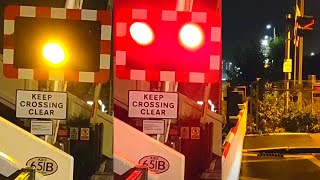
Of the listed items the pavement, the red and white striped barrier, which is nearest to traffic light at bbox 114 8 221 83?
the red and white striped barrier

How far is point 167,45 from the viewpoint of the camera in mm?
3059

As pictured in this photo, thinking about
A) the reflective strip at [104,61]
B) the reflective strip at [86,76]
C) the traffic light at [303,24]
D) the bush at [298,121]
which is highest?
the traffic light at [303,24]

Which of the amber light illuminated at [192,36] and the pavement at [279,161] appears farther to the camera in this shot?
the pavement at [279,161]

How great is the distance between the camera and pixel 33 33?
2.99 metres

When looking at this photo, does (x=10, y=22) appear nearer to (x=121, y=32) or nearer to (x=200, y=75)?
(x=121, y=32)

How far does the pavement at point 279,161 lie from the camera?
9.51m

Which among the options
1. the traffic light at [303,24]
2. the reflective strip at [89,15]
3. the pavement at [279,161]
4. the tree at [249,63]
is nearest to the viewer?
the reflective strip at [89,15]

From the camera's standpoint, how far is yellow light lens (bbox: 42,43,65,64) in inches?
118

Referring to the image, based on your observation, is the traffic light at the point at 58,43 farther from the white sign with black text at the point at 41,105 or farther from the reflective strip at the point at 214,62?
the reflective strip at the point at 214,62

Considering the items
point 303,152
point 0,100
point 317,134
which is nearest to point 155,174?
point 0,100

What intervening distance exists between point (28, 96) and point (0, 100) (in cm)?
14

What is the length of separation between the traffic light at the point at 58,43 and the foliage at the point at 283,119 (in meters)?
13.4

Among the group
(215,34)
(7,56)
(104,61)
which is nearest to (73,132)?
(104,61)

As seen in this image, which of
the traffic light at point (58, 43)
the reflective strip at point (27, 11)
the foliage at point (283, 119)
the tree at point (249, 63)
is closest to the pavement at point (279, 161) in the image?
the foliage at point (283, 119)
